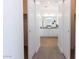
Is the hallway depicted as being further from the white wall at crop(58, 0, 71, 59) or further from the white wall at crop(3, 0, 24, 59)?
the white wall at crop(3, 0, 24, 59)

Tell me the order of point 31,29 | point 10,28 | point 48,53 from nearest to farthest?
point 10,28 → point 31,29 → point 48,53

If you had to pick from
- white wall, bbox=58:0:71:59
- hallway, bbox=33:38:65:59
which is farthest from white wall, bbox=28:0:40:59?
white wall, bbox=58:0:71:59

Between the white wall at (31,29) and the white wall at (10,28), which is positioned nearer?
the white wall at (10,28)

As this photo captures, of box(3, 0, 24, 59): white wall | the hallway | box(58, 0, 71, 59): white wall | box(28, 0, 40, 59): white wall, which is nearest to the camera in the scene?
box(3, 0, 24, 59): white wall

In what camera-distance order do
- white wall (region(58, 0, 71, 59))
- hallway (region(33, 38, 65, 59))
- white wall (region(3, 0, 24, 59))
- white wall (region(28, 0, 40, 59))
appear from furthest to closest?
hallway (region(33, 38, 65, 59)), white wall (region(28, 0, 40, 59)), white wall (region(58, 0, 71, 59)), white wall (region(3, 0, 24, 59))

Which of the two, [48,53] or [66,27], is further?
[48,53]

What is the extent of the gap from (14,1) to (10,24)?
39cm

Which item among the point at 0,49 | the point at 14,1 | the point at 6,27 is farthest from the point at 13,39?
the point at 0,49

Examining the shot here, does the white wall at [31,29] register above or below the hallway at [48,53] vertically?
above

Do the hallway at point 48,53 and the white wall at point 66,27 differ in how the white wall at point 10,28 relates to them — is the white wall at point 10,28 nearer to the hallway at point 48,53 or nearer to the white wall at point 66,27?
the white wall at point 66,27

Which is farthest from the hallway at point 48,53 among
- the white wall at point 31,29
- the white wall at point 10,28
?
the white wall at point 10,28

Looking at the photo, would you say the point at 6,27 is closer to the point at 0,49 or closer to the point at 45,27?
the point at 0,49

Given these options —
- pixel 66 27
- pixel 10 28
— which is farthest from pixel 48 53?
pixel 10 28

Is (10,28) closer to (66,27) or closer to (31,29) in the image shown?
(31,29)
